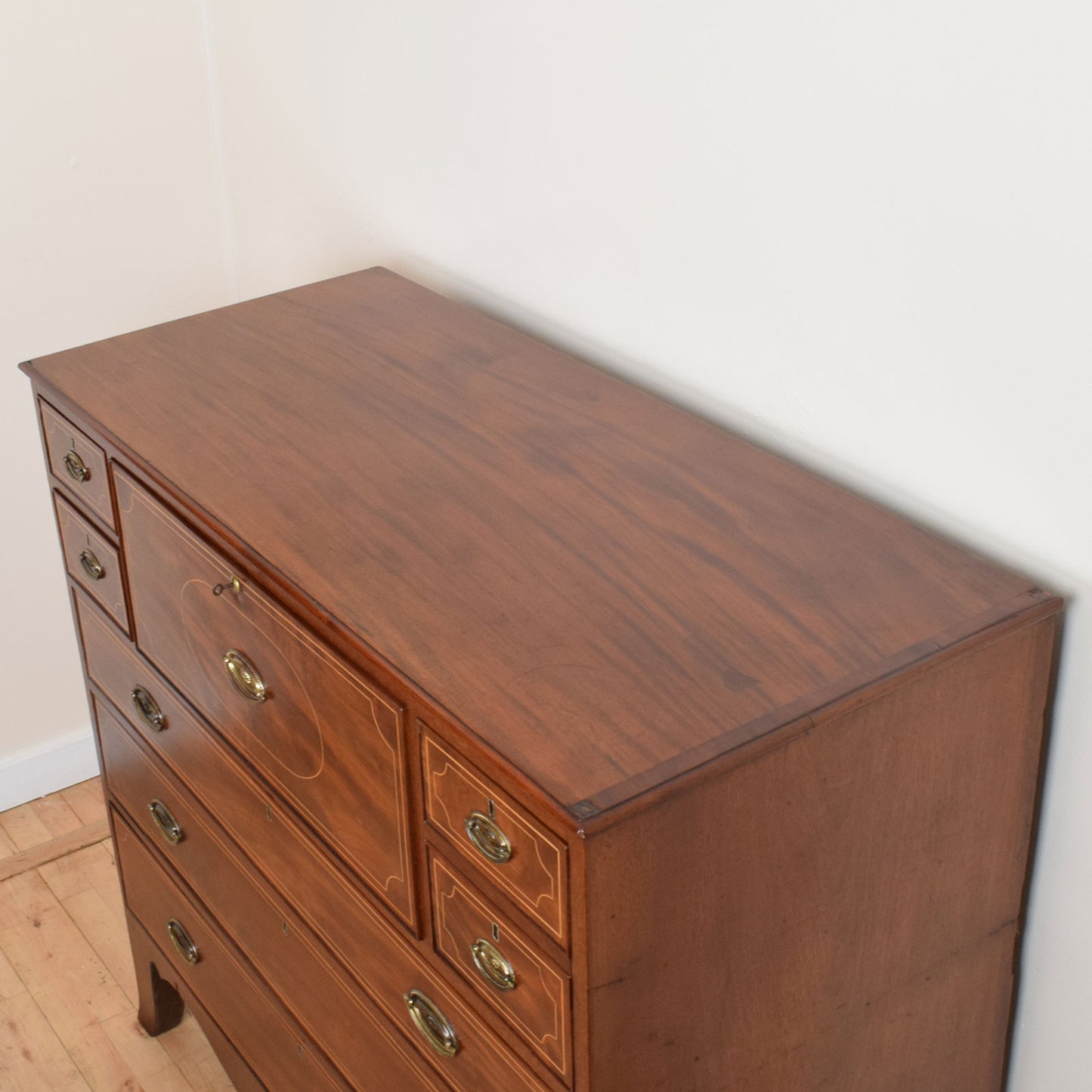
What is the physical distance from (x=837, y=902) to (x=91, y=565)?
3.46ft

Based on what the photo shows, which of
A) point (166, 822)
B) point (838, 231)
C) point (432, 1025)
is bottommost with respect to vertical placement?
point (166, 822)

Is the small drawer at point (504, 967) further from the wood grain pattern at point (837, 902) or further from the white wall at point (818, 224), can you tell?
the white wall at point (818, 224)

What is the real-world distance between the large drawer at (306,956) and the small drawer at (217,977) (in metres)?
0.04

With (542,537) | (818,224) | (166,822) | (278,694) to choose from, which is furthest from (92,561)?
(818,224)

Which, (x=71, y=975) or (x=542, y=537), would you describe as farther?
(x=71, y=975)

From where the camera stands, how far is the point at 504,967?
1.12m

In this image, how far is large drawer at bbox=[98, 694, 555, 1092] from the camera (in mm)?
1257

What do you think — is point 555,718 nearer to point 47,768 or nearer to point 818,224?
point 818,224

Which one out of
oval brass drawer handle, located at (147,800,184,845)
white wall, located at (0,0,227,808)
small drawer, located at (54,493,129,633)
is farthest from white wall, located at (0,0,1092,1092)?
oval brass drawer handle, located at (147,800,184,845)

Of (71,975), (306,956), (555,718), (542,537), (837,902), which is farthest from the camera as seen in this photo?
(71,975)

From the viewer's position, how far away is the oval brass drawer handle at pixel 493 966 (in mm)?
1118

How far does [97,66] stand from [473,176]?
90 centimetres

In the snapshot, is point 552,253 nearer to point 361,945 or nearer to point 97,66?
point 361,945

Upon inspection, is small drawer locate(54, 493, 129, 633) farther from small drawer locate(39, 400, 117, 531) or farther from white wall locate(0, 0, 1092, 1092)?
white wall locate(0, 0, 1092, 1092)
